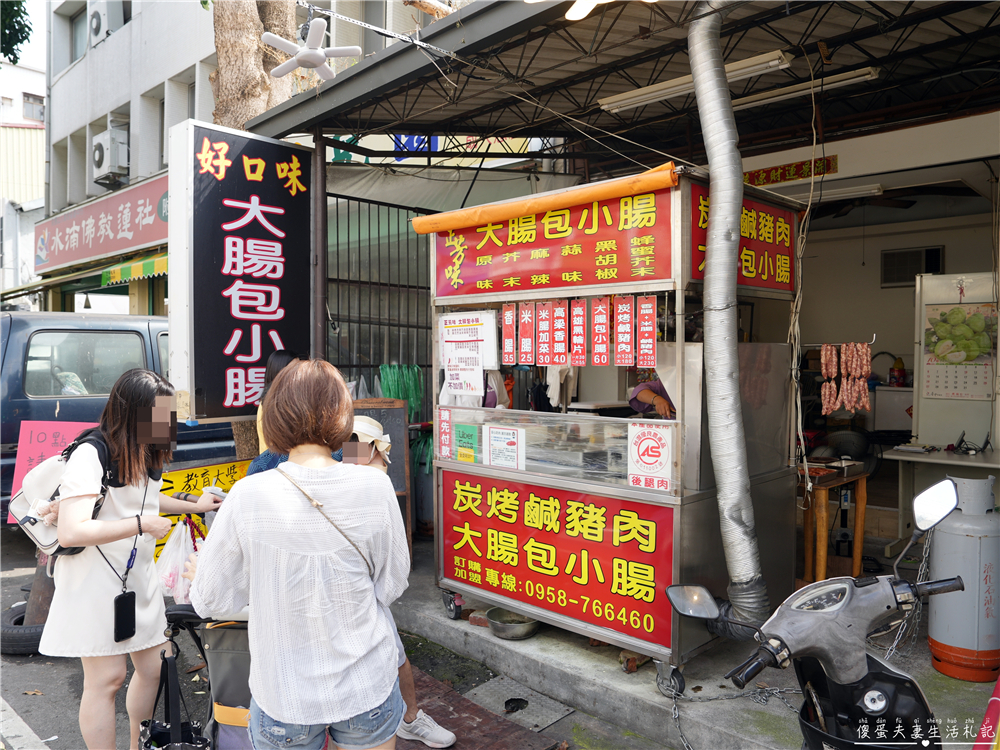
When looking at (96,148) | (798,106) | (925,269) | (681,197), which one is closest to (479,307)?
(681,197)

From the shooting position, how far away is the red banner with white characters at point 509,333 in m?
4.48

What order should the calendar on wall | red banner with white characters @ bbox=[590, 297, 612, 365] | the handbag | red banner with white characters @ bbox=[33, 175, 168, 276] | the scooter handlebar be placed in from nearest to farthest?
1. the scooter handlebar
2. the handbag
3. red banner with white characters @ bbox=[590, 297, 612, 365]
4. the calendar on wall
5. red banner with white characters @ bbox=[33, 175, 168, 276]

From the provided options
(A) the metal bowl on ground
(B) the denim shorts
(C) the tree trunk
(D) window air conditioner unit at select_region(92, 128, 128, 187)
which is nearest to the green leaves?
(D) window air conditioner unit at select_region(92, 128, 128, 187)

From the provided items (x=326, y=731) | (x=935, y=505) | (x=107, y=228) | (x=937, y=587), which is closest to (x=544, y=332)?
(x=935, y=505)

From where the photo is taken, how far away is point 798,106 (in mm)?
6961

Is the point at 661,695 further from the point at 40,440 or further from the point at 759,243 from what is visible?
the point at 40,440

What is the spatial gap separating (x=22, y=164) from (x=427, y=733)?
23040 millimetres

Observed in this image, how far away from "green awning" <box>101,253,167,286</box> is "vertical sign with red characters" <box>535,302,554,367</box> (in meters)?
9.02

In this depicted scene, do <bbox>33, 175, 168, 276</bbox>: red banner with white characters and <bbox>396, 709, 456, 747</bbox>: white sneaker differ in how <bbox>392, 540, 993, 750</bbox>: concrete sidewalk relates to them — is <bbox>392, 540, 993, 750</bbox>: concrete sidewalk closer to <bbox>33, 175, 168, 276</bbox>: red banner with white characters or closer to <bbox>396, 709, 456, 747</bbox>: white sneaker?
<bbox>396, 709, 456, 747</bbox>: white sneaker

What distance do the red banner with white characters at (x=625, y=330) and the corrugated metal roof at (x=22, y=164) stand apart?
21.8 meters

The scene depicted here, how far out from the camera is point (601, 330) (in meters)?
4.04

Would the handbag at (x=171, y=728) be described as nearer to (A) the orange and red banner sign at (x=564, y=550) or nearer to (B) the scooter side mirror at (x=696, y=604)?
(B) the scooter side mirror at (x=696, y=604)

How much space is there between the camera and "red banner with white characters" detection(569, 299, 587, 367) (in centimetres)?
412

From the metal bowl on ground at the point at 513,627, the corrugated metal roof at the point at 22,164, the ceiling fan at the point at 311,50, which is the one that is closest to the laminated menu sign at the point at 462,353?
the metal bowl on ground at the point at 513,627
